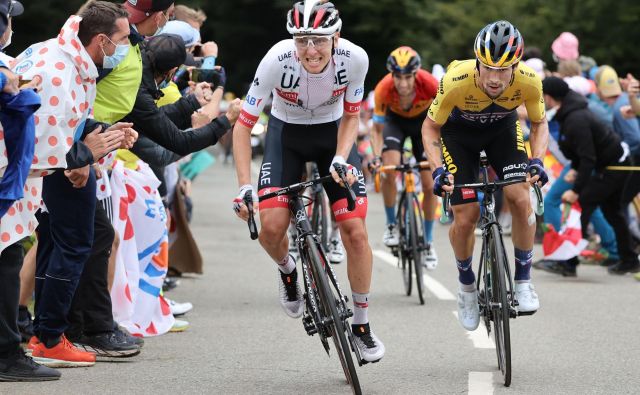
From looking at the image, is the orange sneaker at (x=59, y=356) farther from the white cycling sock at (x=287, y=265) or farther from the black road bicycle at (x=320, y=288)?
the black road bicycle at (x=320, y=288)

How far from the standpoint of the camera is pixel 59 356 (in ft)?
27.1

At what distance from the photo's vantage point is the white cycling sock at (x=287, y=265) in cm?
826

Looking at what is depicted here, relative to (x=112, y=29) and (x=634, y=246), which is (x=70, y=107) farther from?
(x=634, y=246)

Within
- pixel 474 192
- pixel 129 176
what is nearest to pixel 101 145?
pixel 129 176

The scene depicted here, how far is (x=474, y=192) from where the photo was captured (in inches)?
342

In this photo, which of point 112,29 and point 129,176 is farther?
point 129,176

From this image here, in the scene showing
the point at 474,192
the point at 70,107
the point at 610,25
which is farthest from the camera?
the point at 610,25

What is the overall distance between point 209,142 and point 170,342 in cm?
163

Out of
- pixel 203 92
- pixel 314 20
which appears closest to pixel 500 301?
pixel 314 20

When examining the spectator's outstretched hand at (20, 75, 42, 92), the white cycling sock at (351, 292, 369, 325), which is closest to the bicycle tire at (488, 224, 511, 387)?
the white cycling sock at (351, 292, 369, 325)

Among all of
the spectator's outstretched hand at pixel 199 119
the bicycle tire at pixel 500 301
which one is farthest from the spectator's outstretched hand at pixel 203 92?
the bicycle tire at pixel 500 301

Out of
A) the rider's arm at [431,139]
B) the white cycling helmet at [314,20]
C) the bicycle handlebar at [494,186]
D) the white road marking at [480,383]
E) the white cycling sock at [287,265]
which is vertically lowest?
the white road marking at [480,383]

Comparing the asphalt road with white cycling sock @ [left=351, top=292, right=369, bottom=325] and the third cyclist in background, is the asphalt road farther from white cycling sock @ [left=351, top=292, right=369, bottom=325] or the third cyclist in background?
the third cyclist in background

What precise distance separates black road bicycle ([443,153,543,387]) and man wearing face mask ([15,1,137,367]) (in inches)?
86.8
